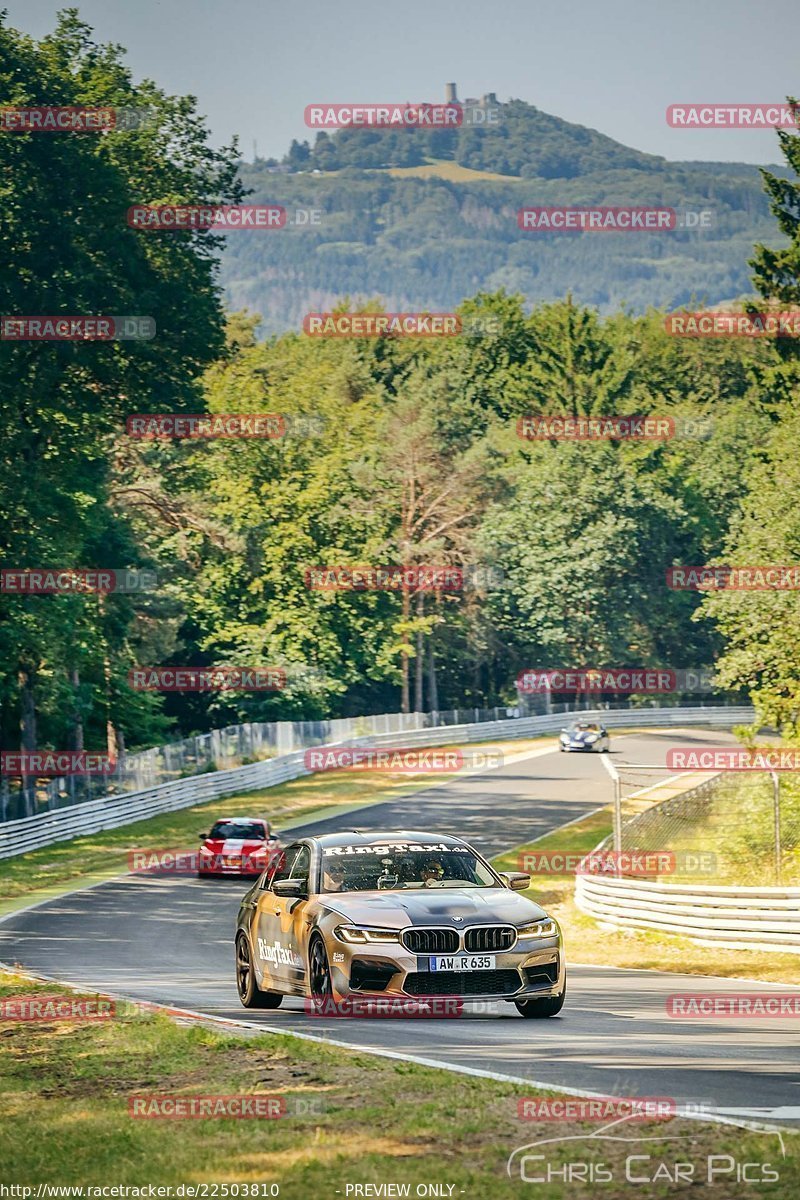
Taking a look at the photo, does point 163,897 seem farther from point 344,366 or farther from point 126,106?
point 344,366

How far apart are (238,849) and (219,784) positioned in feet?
66.7

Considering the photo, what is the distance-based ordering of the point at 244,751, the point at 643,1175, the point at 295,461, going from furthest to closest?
the point at 295,461 < the point at 244,751 < the point at 643,1175

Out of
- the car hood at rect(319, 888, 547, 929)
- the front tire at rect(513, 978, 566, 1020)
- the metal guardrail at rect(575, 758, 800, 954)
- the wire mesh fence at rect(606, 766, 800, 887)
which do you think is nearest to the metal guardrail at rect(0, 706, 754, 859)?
the wire mesh fence at rect(606, 766, 800, 887)

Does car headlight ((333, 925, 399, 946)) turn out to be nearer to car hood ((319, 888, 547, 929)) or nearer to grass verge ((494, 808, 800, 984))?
car hood ((319, 888, 547, 929))

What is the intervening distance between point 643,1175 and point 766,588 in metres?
41.4

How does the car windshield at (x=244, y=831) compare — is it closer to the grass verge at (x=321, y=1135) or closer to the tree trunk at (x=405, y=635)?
the grass verge at (x=321, y=1135)

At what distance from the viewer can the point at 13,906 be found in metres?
32.3

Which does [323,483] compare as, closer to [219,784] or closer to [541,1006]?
[219,784]

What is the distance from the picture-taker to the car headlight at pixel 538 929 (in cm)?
1346

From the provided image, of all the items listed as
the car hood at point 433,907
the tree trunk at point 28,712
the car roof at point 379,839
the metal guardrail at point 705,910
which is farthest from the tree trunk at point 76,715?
the car hood at point 433,907

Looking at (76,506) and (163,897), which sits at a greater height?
(76,506)

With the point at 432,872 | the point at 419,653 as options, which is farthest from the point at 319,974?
the point at 419,653

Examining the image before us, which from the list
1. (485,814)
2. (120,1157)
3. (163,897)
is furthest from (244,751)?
(120,1157)

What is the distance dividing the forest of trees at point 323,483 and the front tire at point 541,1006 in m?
25.2
